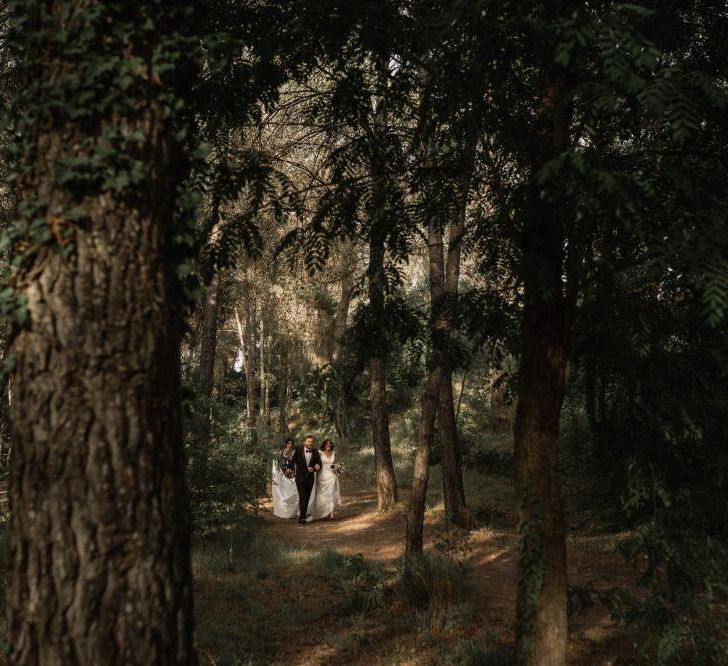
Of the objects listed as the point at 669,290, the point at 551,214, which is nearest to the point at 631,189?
the point at 551,214

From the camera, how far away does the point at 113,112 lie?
249cm

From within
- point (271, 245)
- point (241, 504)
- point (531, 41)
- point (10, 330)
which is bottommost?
point (241, 504)

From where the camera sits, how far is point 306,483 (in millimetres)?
14523

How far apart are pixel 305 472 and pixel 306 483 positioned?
0.30 meters

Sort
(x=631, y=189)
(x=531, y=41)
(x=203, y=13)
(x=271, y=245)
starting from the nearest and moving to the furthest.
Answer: (x=631, y=189), (x=203, y=13), (x=531, y=41), (x=271, y=245)

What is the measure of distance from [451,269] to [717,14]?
6.64 meters

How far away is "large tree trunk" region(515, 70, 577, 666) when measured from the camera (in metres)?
4.66

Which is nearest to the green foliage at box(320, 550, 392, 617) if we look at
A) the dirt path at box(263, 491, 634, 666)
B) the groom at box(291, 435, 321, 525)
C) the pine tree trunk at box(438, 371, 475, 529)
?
the dirt path at box(263, 491, 634, 666)

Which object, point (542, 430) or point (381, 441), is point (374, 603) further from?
point (381, 441)

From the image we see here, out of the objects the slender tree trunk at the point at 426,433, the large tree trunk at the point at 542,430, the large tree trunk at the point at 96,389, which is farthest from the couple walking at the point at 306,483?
the large tree trunk at the point at 96,389

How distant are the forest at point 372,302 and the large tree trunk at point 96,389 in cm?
1

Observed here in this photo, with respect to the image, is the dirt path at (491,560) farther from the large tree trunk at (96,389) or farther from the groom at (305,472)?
the large tree trunk at (96,389)

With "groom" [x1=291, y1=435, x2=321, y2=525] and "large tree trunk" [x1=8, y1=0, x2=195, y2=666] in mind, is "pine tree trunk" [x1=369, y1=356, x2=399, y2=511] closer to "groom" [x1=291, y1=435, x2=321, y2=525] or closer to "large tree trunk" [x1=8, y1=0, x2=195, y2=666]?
"groom" [x1=291, y1=435, x2=321, y2=525]

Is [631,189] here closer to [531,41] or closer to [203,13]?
[531,41]
